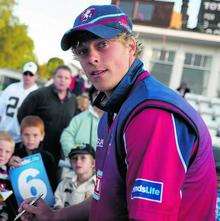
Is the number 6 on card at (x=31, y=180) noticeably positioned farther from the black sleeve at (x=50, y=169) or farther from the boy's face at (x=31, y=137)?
the boy's face at (x=31, y=137)

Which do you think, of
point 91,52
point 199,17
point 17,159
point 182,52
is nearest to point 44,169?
point 17,159

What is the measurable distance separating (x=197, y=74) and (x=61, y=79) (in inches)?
835

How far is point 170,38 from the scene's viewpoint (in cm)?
2772

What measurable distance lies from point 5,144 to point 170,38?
77.0ft

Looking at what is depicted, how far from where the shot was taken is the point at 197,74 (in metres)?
26.7

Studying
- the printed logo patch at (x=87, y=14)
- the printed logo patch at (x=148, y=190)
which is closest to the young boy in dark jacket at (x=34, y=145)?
the printed logo patch at (x=87, y=14)

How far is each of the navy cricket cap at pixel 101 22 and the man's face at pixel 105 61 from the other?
36mm

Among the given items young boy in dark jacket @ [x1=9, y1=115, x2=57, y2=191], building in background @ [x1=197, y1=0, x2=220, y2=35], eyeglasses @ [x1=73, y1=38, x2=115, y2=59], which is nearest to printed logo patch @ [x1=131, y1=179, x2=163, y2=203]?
eyeglasses @ [x1=73, y1=38, x2=115, y2=59]

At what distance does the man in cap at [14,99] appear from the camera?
21.0 ft

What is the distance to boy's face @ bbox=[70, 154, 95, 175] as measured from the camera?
192 inches

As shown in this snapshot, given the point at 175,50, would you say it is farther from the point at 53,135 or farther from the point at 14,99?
the point at 53,135

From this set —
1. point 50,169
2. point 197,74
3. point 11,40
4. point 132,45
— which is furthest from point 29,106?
point 11,40

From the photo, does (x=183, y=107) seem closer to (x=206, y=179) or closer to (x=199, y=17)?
(x=206, y=179)

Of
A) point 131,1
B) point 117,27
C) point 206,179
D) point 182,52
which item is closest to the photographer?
point 206,179
